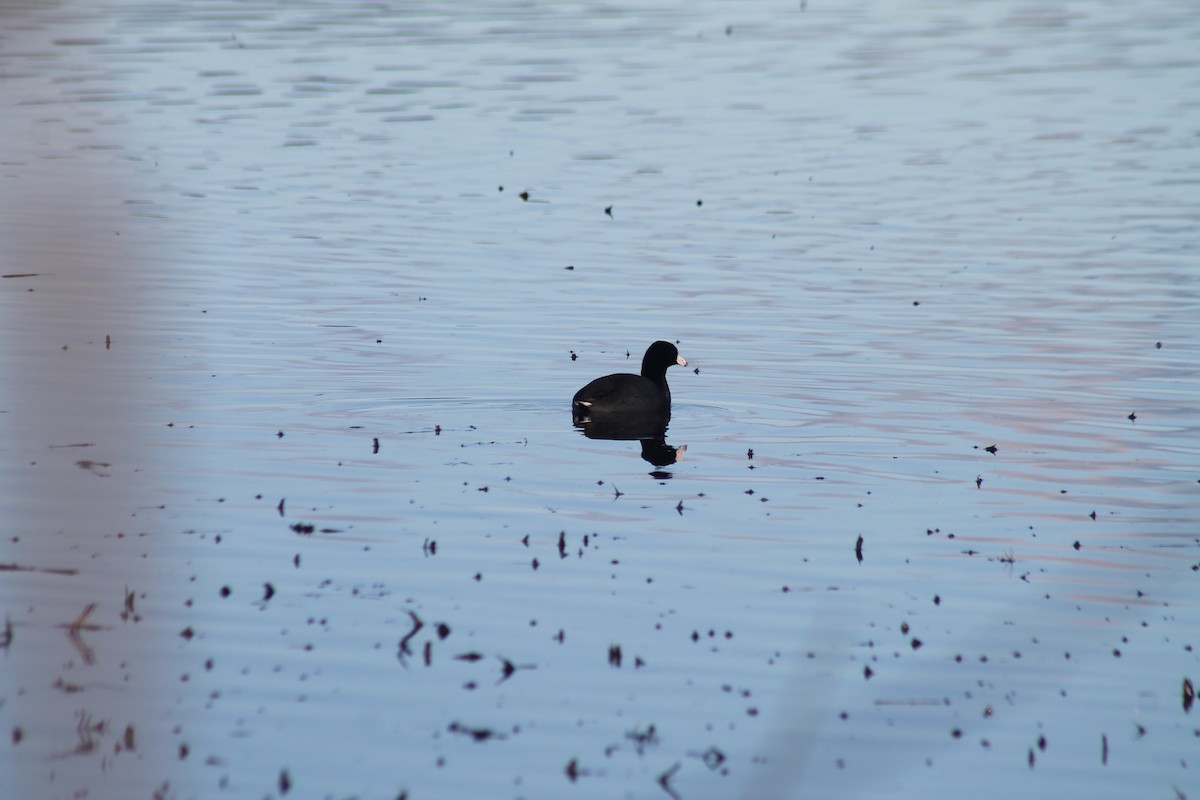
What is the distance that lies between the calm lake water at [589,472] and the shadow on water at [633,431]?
0.29 metres

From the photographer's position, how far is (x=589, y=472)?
16203 mm

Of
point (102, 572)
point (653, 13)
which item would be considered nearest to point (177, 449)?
point (102, 572)

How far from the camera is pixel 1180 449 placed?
16.9 metres

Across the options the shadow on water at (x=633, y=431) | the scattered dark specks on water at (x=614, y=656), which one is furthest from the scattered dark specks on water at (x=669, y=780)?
the shadow on water at (x=633, y=431)

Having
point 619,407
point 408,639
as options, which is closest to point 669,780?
point 408,639

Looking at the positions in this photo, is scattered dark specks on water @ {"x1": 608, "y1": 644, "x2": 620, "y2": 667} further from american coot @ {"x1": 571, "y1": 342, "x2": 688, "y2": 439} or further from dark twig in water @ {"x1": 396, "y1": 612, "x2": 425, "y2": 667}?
american coot @ {"x1": 571, "y1": 342, "x2": 688, "y2": 439}

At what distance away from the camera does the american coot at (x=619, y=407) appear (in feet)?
58.9

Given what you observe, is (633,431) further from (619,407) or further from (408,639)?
(408,639)

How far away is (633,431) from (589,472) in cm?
203

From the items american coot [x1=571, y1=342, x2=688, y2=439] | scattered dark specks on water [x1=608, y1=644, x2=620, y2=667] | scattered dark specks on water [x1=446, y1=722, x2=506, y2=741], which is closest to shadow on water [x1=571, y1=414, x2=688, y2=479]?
american coot [x1=571, y1=342, x2=688, y2=439]

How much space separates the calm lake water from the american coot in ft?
1.30

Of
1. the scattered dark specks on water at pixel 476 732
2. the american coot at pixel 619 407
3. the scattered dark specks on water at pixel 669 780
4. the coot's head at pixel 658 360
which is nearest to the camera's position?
the scattered dark specks on water at pixel 669 780

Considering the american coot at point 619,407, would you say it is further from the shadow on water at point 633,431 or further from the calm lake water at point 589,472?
the calm lake water at point 589,472

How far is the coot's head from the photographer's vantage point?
19.2 metres
